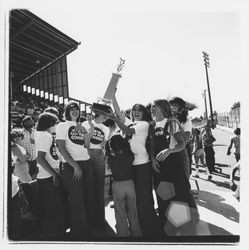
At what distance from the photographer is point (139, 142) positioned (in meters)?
2.38

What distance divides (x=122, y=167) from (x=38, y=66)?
18.5 m

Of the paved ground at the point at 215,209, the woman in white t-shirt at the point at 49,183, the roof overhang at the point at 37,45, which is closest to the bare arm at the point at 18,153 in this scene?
the woman in white t-shirt at the point at 49,183

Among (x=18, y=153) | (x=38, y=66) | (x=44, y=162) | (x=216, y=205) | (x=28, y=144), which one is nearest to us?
(x=44, y=162)

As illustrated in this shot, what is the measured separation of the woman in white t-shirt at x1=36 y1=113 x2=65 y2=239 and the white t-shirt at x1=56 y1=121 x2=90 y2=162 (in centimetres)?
12

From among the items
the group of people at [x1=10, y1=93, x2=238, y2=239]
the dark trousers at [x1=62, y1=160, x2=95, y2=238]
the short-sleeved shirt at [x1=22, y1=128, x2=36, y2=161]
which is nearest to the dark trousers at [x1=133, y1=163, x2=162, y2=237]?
the group of people at [x1=10, y1=93, x2=238, y2=239]

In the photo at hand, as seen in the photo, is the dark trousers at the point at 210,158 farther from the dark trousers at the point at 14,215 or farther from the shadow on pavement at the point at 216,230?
the dark trousers at the point at 14,215

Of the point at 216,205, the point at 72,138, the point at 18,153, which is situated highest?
the point at 72,138

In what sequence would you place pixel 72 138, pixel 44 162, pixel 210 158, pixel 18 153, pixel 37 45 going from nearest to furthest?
pixel 44 162, pixel 72 138, pixel 18 153, pixel 210 158, pixel 37 45

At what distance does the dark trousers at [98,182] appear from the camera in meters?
2.82

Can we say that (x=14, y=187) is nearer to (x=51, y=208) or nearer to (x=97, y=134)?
(x=51, y=208)

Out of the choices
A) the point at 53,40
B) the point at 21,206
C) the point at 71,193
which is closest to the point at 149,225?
the point at 71,193

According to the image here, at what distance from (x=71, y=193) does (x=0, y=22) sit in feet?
5.97

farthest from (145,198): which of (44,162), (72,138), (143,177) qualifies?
(44,162)

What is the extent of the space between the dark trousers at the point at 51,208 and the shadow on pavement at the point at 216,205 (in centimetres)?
212
